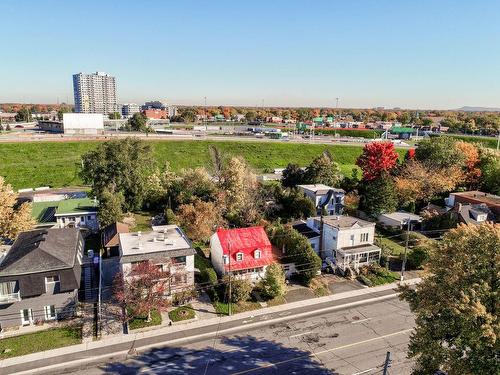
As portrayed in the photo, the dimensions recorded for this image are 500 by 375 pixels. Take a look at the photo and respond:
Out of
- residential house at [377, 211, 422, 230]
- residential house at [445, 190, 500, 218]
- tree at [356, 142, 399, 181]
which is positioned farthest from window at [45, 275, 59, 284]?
residential house at [445, 190, 500, 218]

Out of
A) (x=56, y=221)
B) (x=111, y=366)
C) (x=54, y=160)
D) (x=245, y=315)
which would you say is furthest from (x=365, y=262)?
(x=54, y=160)

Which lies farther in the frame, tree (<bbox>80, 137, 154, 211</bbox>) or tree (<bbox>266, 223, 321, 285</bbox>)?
tree (<bbox>80, 137, 154, 211</bbox>)

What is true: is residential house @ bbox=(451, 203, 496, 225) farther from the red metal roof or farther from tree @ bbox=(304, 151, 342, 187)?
the red metal roof

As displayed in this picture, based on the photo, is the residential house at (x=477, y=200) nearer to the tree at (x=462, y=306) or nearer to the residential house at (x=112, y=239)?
the tree at (x=462, y=306)

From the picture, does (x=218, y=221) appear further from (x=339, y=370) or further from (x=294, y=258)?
(x=339, y=370)

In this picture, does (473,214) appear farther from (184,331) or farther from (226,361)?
(184,331)

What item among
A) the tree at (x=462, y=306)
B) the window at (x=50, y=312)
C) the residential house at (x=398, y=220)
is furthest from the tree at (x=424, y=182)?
the window at (x=50, y=312)
